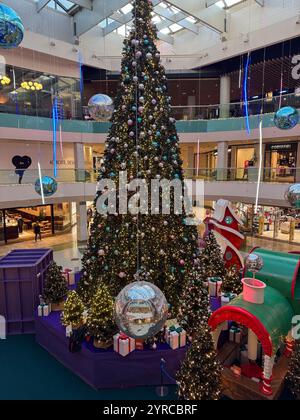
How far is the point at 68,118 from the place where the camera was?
15125mm

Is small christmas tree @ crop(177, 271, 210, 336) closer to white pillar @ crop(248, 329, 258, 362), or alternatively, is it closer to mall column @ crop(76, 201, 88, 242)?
white pillar @ crop(248, 329, 258, 362)

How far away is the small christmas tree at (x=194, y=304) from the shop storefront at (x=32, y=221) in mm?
13090

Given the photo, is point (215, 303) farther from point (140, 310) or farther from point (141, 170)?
point (140, 310)

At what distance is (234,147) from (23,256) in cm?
1644

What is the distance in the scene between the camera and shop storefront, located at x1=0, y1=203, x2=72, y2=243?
16.0 metres

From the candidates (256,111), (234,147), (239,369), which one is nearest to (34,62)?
(256,111)

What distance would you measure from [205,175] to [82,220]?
23.0ft

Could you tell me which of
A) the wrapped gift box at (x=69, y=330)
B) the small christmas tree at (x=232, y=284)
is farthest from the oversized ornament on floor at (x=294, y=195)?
the wrapped gift box at (x=69, y=330)

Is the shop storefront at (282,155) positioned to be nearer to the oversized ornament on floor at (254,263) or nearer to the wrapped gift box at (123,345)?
the oversized ornament on floor at (254,263)

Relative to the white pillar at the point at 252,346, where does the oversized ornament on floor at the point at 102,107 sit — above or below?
above

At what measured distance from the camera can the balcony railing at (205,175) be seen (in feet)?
39.2

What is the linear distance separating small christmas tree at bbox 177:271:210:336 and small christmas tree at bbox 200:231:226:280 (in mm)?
2380

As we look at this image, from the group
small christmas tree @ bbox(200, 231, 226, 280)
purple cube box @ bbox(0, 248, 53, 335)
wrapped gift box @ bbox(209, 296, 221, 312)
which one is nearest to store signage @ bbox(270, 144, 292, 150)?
small christmas tree @ bbox(200, 231, 226, 280)
